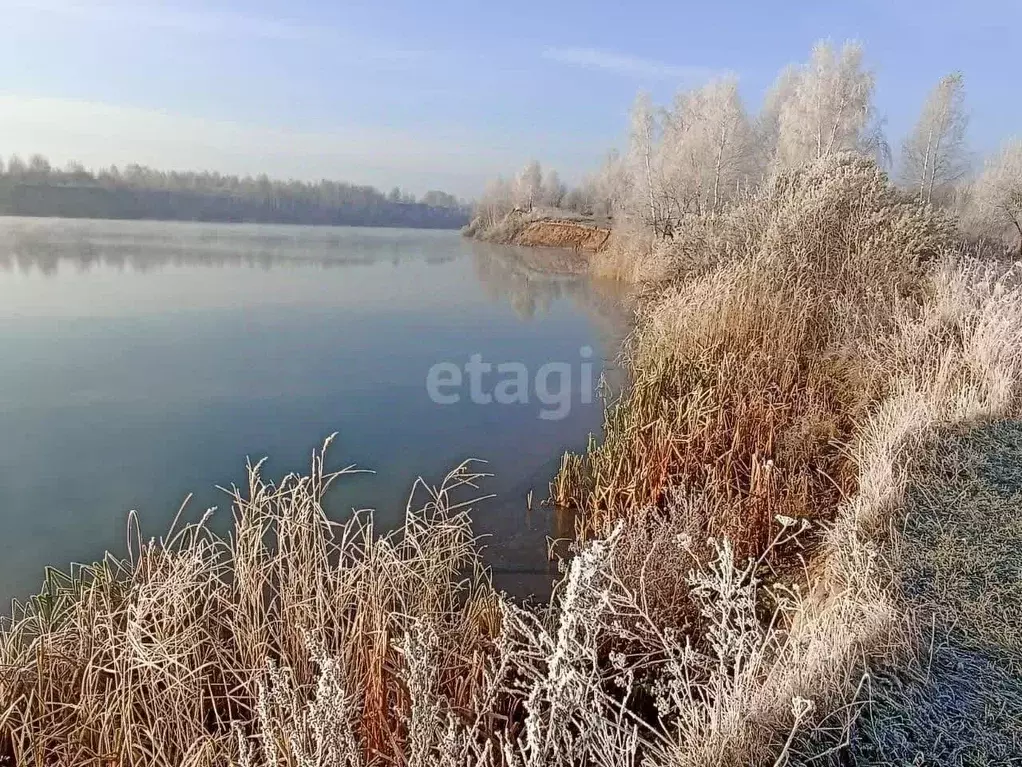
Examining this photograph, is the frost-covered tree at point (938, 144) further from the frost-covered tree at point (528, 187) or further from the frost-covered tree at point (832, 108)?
the frost-covered tree at point (528, 187)

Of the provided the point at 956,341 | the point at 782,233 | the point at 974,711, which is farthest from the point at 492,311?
the point at 974,711

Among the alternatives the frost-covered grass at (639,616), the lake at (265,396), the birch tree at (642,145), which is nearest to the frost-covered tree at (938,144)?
the birch tree at (642,145)

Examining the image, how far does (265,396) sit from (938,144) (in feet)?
81.0

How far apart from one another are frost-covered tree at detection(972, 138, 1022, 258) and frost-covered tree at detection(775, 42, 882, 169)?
429 cm

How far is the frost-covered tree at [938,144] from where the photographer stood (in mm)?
22500

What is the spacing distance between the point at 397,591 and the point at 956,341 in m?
4.95

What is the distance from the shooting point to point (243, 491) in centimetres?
473

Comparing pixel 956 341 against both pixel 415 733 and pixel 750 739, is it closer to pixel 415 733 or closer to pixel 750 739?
pixel 750 739

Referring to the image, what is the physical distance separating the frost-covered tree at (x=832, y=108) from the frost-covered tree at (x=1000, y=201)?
169 inches

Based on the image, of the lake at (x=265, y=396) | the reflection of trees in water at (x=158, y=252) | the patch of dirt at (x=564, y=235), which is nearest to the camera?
the lake at (x=265, y=396)

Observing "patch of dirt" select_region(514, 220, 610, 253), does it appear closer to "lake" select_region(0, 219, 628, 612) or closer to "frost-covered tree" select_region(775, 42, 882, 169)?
"frost-covered tree" select_region(775, 42, 882, 169)

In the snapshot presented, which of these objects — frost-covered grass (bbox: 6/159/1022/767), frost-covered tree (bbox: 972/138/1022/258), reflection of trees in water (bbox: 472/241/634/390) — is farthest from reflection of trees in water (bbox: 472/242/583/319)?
frost-covered tree (bbox: 972/138/1022/258)

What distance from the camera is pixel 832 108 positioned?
63.7 feet
